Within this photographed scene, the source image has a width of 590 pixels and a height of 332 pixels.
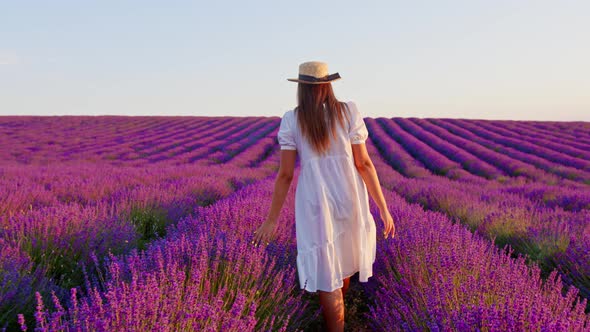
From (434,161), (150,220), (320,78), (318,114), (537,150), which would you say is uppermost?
(320,78)

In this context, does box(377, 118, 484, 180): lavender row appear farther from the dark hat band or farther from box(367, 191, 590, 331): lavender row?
the dark hat band

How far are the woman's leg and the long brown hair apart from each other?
762mm

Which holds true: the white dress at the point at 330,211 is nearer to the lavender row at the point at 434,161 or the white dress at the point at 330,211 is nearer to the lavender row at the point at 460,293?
the lavender row at the point at 460,293

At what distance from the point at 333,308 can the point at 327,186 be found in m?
0.66

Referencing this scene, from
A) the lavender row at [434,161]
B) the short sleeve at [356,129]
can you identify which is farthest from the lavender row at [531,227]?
the lavender row at [434,161]

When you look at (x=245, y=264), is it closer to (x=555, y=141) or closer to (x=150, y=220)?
(x=150, y=220)

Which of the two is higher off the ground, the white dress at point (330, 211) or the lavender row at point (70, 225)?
the white dress at point (330, 211)

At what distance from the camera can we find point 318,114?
2275 mm

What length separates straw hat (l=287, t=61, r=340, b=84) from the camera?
2273 mm

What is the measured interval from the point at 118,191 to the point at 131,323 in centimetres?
481

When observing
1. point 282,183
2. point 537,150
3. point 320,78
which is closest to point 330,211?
point 282,183

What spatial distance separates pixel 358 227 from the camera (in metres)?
2.37

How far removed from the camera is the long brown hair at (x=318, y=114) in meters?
2.27

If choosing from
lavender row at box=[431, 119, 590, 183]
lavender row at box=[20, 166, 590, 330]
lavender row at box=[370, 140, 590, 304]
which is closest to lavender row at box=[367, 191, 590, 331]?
lavender row at box=[20, 166, 590, 330]
